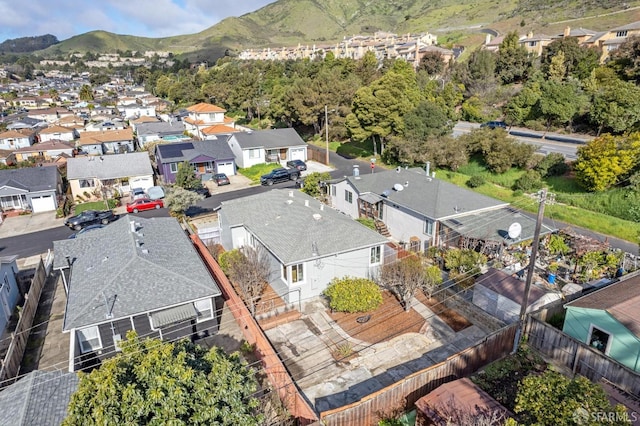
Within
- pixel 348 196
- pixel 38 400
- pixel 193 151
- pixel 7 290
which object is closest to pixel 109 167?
pixel 193 151

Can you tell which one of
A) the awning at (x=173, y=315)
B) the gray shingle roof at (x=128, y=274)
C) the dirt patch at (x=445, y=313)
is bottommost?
the dirt patch at (x=445, y=313)

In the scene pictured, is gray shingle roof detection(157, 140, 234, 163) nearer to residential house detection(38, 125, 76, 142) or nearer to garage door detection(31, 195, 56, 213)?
garage door detection(31, 195, 56, 213)

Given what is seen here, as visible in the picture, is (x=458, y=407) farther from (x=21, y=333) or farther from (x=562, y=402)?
(x=21, y=333)

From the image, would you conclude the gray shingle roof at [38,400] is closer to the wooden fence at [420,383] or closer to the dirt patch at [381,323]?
the wooden fence at [420,383]

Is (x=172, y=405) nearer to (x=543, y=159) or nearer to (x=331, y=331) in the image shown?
(x=331, y=331)

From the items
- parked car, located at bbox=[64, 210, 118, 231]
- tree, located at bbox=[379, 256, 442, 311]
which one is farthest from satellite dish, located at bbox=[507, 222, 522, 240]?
parked car, located at bbox=[64, 210, 118, 231]

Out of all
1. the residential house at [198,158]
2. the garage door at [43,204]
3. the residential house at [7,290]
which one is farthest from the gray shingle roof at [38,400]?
the residential house at [198,158]

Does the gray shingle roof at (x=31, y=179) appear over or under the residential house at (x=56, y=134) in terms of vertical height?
under
